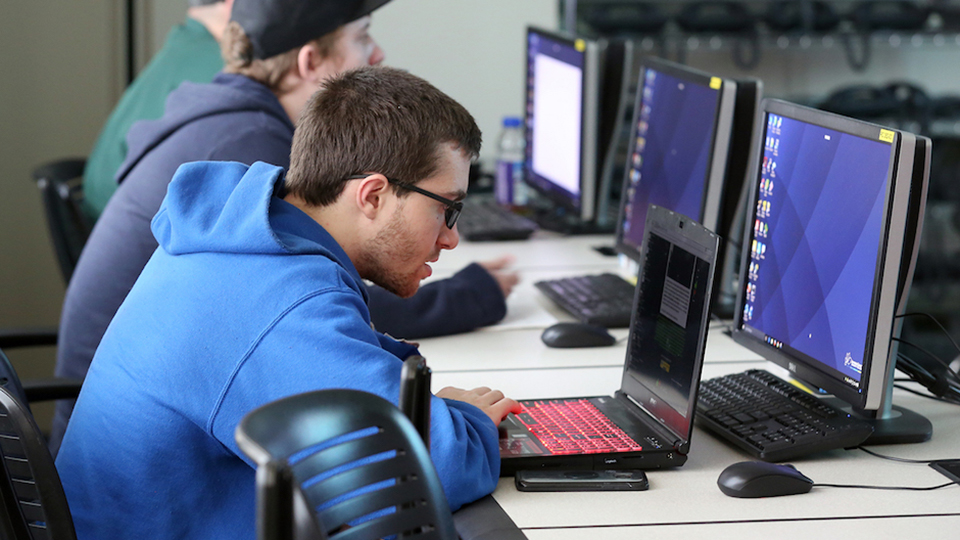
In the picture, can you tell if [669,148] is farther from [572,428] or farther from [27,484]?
[27,484]

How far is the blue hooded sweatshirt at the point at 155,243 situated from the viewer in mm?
1927

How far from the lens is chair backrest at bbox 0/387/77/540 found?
3.66ft

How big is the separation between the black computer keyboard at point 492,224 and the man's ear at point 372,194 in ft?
4.90

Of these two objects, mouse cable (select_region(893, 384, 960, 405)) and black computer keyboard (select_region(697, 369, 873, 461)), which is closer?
black computer keyboard (select_region(697, 369, 873, 461))

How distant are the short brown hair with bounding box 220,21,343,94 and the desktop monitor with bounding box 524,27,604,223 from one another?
0.77 meters

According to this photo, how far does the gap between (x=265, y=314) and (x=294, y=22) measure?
113 centimetres

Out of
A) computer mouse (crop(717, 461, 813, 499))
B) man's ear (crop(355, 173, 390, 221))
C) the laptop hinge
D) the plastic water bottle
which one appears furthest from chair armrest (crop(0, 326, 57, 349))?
the plastic water bottle

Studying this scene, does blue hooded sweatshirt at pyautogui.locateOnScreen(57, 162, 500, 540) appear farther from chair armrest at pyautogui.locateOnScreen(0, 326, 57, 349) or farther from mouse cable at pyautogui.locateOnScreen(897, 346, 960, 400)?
chair armrest at pyautogui.locateOnScreen(0, 326, 57, 349)

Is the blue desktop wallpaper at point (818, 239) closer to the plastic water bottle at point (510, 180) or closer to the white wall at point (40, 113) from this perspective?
the plastic water bottle at point (510, 180)

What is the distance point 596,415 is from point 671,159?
0.81 m

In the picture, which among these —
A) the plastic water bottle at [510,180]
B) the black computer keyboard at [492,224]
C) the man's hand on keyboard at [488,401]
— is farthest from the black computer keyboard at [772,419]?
the plastic water bottle at [510,180]

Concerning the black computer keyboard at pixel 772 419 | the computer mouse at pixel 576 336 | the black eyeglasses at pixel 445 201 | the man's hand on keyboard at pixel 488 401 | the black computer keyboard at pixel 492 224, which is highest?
the black eyeglasses at pixel 445 201

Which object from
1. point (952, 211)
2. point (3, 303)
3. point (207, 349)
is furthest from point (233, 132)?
point (952, 211)

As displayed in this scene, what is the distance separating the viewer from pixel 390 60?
3.90 meters
